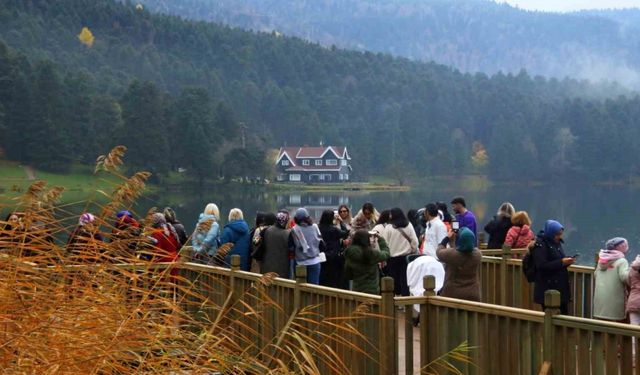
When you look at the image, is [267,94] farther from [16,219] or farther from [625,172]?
[16,219]

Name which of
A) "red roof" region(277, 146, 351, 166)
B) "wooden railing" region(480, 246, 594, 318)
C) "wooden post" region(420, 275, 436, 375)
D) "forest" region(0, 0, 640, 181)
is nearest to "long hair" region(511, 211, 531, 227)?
"wooden railing" region(480, 246, 594, 318)

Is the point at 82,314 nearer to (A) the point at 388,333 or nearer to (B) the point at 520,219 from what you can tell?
(A) the point at 388,333

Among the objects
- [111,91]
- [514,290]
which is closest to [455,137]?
[111,91]

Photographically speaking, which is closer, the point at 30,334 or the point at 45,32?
the point at 30,334

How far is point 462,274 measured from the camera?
8.44 meters

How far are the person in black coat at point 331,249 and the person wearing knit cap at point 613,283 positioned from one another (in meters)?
3.40

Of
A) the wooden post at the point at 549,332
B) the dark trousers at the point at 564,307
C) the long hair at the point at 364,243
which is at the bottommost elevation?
the dark trousers at the point at 564,307

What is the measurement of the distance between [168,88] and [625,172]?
2332 inches

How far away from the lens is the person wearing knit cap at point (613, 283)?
8359mm

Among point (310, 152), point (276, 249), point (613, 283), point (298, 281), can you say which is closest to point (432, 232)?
point (276, 249)

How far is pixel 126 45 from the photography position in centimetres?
13212

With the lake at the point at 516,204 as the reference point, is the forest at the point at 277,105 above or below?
above

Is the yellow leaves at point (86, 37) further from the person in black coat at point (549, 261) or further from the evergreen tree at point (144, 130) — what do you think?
the person in black coat at point (549, 261)

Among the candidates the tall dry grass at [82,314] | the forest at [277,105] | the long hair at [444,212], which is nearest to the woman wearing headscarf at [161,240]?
the tall dry grass at [82,314]
